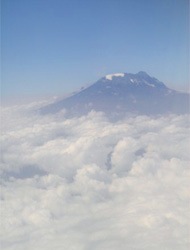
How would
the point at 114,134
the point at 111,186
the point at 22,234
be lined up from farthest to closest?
the point at 114,134 → the point at 111,186 → the point at 22,234

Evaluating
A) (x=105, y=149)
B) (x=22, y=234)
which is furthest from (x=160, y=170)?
(x=22, y=234)

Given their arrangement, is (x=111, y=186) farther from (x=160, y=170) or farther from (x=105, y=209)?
(x=160, y=170)

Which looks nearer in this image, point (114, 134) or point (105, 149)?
point (105, 149)

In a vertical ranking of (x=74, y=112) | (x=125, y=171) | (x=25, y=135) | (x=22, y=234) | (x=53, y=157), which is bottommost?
(x=22, y=234)

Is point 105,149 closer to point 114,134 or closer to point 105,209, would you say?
point 114,134

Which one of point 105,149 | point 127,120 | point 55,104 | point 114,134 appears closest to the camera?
point 105,149

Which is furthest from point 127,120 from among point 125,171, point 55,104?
point 125,171

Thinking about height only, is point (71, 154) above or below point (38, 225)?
above
